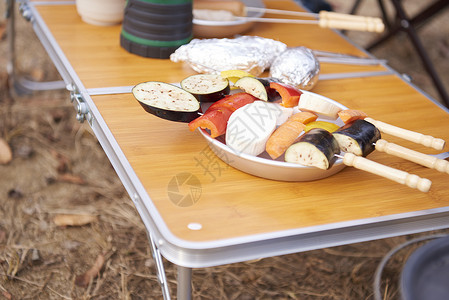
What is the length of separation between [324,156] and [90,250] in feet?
3.41

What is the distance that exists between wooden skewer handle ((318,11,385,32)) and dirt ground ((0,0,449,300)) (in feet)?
2.49

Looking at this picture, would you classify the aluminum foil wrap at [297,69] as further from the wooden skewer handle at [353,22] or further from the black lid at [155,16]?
the black lid at [155,16]

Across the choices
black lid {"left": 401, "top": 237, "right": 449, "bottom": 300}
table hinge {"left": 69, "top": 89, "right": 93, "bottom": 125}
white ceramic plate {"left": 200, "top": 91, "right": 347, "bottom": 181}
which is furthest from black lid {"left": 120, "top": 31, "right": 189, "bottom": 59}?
black lid {"left": 401, "top": 237, "right": 449, "bottom": 300}

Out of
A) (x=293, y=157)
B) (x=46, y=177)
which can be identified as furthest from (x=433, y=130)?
(x=46, y=177)

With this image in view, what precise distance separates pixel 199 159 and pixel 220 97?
0.15 meters

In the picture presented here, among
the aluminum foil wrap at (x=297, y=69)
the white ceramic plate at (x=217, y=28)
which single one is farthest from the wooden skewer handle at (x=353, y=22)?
the white ceramic plate at (x=217, y=28)

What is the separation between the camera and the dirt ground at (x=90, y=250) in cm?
160

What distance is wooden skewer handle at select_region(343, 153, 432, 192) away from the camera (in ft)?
2.89

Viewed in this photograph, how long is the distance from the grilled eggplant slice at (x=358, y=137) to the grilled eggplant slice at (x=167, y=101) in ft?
0.95

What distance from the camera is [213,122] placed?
1023 mm

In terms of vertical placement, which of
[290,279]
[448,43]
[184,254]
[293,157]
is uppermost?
[293,157]

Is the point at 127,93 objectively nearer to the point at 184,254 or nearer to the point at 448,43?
the point at 184,254

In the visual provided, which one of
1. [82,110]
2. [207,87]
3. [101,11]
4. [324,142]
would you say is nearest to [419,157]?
[324,142]

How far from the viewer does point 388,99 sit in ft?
4.81
